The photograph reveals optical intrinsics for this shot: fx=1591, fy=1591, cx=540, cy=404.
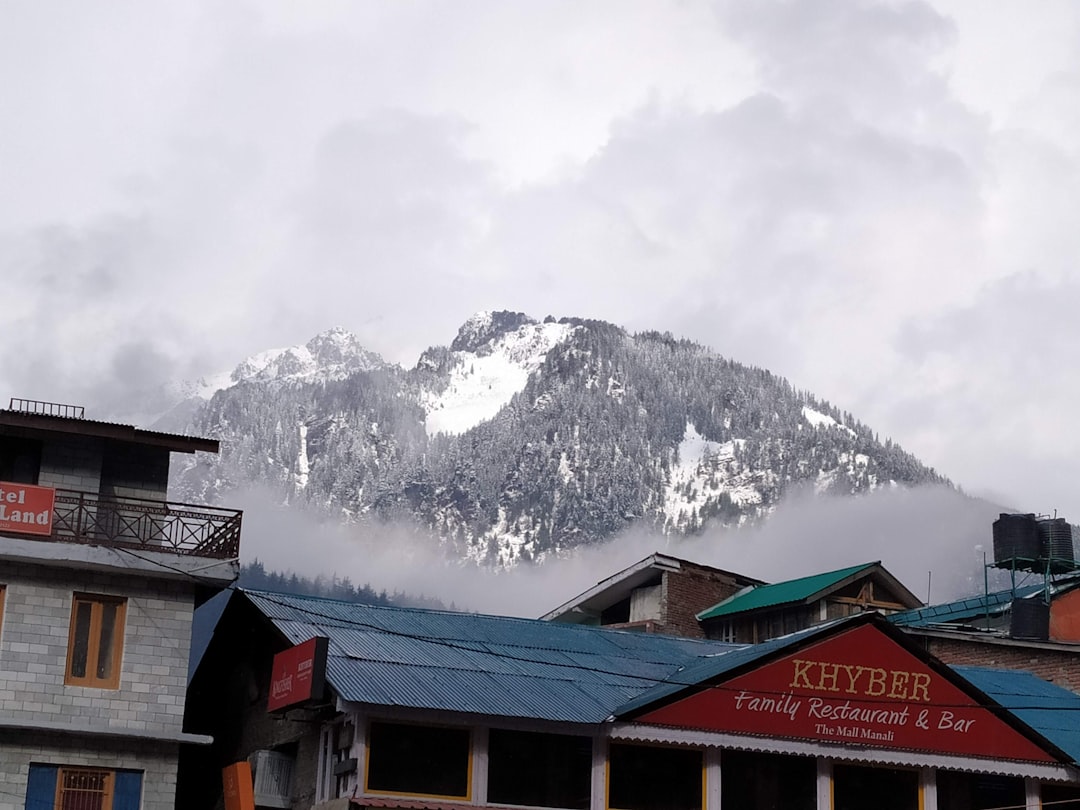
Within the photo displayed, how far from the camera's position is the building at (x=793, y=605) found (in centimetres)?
5941

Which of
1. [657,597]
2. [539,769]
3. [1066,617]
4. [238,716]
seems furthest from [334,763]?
[1066,617]

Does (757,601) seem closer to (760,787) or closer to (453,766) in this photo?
(760,787)

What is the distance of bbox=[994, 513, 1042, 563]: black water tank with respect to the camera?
63578 mm

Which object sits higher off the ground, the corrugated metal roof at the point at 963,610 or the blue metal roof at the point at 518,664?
the corrugated metal roof at the point at 963,610

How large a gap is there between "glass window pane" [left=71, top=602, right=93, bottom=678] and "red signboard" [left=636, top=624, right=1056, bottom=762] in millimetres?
15254

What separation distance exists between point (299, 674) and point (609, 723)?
7462 millimetres

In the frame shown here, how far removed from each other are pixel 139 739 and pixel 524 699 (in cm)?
990

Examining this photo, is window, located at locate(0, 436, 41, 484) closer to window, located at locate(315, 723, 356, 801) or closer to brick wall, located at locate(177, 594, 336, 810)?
brick wall, located at locate(177, 594, 336, 810)

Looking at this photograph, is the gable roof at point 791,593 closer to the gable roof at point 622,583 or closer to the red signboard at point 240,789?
the gable roof at point 622,583

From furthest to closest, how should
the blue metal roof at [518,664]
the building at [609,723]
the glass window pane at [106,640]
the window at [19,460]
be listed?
the window at [19,460], the glass window pane at [106,640], the blue metal roof at [518,664], the building at [609,723]

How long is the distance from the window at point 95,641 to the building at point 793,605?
26.0 meters

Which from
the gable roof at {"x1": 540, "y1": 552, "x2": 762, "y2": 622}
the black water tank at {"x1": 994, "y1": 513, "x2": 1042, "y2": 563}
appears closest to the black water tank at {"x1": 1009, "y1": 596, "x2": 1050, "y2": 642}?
the black water tank at {"x1": 994, "y1": 513, "x2": 1042, "y2": 563}

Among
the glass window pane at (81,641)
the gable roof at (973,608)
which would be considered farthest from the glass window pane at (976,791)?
the glass window pane at (81,641)

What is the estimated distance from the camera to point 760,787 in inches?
1580
